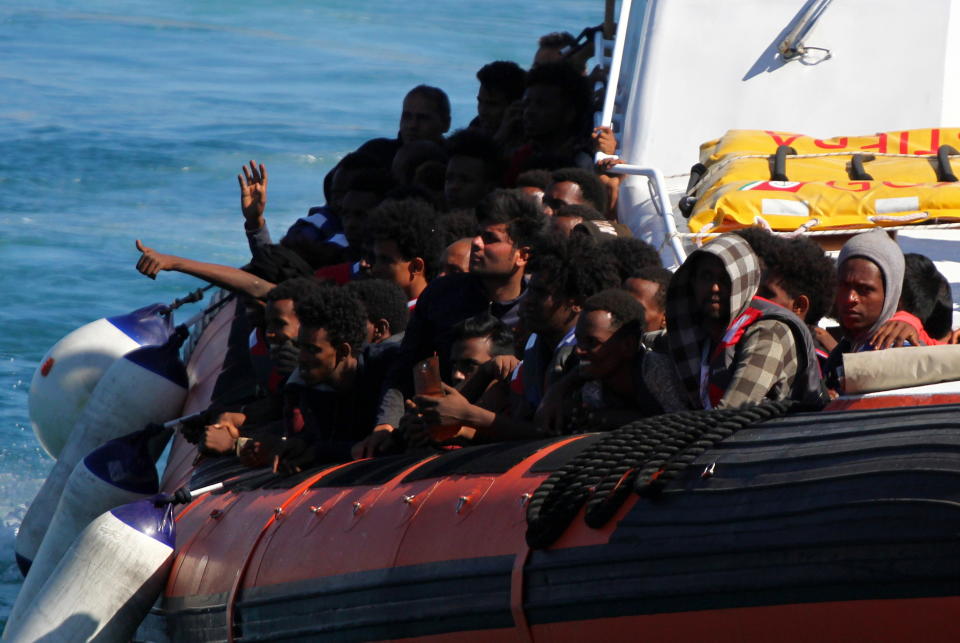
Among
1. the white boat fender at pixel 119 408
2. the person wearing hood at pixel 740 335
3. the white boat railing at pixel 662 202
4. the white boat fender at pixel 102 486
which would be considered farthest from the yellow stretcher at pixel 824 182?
the white boat fender at pixel 119 408

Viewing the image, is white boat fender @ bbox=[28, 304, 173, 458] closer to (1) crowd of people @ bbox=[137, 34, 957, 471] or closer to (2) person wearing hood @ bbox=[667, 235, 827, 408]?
(1) crowd of people @ bbox=[137, 34, 957, 471]

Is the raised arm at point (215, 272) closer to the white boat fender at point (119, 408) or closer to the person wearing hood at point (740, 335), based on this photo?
the white boat fender at point (119, 408)

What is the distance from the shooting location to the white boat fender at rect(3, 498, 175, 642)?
4.64 m

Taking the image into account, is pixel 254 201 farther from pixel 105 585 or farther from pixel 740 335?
pixel 740 335

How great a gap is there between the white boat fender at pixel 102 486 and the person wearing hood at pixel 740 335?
2934 millimetres

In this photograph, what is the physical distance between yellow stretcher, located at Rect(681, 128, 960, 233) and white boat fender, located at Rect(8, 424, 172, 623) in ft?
7.81

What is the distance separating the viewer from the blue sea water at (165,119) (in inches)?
570

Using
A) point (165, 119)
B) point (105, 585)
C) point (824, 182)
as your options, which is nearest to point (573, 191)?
point (824, 182)

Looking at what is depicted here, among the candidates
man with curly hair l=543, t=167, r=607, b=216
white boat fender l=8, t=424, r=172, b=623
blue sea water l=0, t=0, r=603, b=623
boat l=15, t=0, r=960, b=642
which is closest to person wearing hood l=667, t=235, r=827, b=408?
boat l=15, t=0, r=960, b=642

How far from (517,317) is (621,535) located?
1656 millimetres

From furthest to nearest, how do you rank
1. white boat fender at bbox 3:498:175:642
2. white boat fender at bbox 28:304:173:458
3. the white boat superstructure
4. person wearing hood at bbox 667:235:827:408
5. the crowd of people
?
white boat fender at bbox 28:304:173:458 < the white boat superstructure < white boat fender at bbox 3:498:175:642 < the crowd of people < person wearing hood at bbox 667:235:827:408

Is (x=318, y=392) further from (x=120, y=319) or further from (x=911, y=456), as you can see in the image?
(x=120, y=319)

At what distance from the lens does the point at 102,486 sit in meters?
6.06

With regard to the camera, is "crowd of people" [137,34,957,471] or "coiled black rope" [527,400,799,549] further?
"crowd of people" [137,34,957,471]
